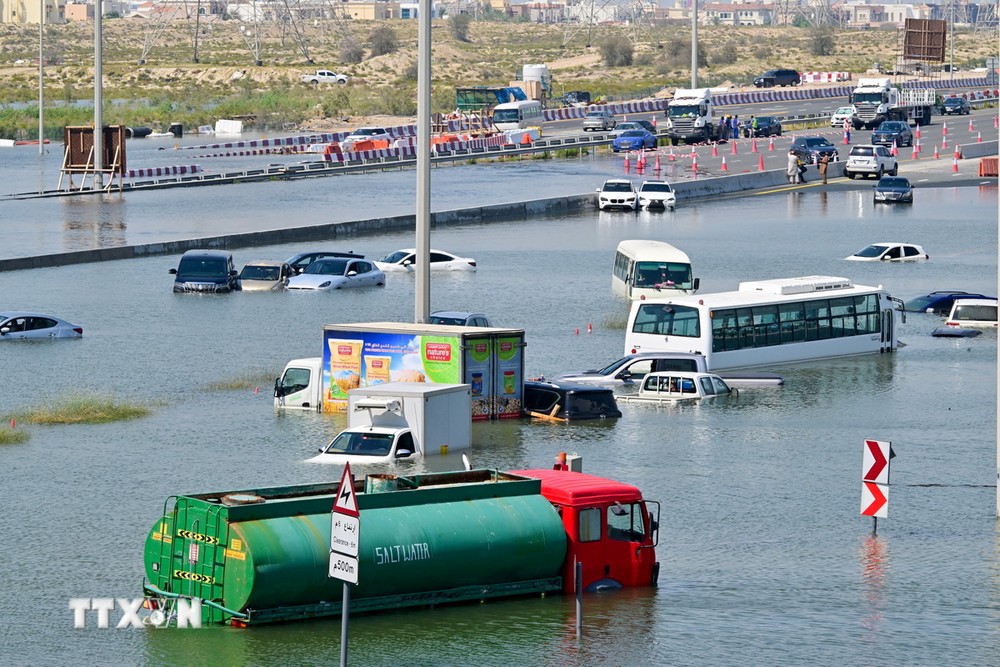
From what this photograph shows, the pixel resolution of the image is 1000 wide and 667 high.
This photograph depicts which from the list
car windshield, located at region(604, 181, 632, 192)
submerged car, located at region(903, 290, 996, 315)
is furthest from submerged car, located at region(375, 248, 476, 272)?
car windshield, located at region(604, 181, 632, 192)

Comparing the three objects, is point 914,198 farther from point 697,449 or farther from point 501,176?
point 697,449

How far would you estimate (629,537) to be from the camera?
23578 mm

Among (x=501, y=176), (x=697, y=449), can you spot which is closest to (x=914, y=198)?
(x=501, y=176)

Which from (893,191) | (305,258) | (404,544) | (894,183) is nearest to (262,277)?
(305,258)

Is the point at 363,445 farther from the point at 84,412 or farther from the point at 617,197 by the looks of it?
the point at 617,197

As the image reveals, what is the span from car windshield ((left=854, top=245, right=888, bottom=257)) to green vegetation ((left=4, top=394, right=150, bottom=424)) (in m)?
35.0

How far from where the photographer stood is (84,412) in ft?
121

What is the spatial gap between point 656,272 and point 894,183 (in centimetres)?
3258

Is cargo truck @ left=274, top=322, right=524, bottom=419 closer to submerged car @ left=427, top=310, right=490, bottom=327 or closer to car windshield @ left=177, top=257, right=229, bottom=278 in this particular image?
submerged car @ left=427, top=310, right=490, bottom=327

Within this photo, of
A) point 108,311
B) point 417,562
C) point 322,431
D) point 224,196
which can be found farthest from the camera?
point 224,196

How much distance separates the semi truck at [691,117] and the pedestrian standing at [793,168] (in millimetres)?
12866

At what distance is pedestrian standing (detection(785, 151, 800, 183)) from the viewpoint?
90.4 m

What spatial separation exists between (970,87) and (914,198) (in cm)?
6526

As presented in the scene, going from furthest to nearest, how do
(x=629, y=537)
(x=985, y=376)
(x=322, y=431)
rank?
(x=985, y=376)
(x=322, y=431)
(x=629, y=537)
